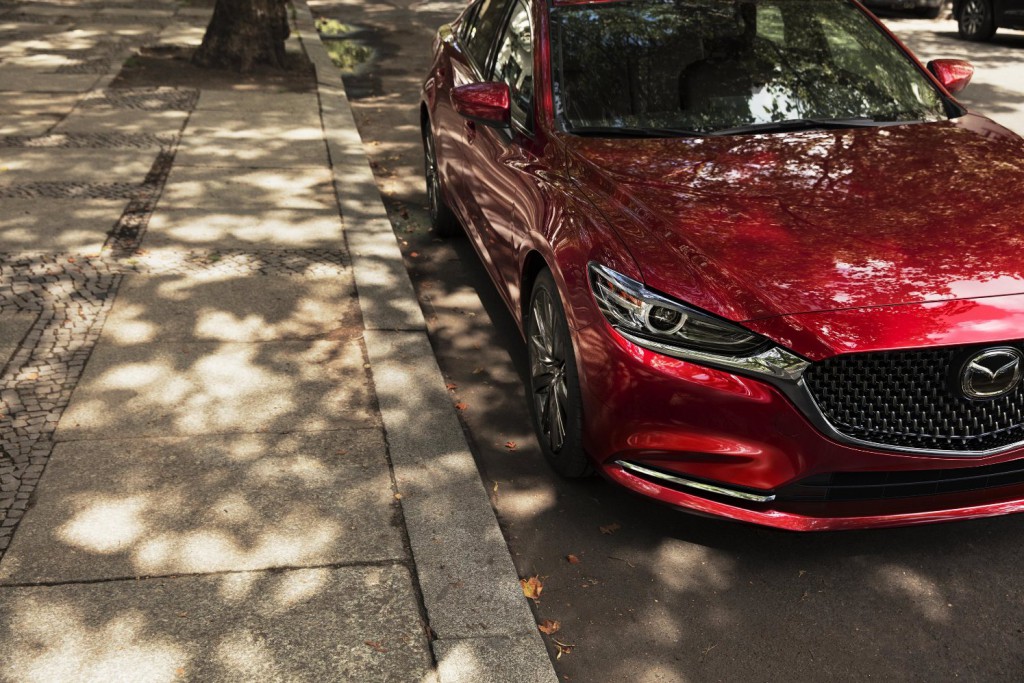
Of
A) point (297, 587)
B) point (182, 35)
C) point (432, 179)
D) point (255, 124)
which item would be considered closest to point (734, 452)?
point (297, 587)

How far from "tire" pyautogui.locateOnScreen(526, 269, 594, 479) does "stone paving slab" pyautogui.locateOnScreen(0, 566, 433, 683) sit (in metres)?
0.82

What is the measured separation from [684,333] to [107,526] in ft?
6.82

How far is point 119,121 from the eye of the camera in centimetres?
974

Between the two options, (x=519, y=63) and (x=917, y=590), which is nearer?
(x=917, y=590)

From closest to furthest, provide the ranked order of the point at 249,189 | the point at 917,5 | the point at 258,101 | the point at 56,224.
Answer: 1. the point at 56,224
2. the point at 249,189
3. the point at 258,101
4. the point at 917,5

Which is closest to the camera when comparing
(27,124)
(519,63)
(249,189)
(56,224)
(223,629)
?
(223,629)

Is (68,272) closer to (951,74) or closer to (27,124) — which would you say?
(27,124)

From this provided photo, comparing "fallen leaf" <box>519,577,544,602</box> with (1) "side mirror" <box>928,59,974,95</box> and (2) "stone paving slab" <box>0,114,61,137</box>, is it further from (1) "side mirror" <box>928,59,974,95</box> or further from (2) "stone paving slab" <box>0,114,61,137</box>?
(2) "stone paving slab" <box>0,114,61,137</box>

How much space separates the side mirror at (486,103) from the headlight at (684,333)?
57.2 inches

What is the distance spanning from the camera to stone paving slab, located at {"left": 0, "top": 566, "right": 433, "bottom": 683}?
3.23 metres

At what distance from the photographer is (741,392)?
343 cm

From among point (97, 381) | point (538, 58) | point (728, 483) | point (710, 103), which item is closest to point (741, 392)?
point (728, 483)

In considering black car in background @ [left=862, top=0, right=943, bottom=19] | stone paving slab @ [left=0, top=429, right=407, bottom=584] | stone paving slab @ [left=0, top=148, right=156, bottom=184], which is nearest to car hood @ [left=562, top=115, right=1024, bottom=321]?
stone paving slab @ [left=0, top=429, right=407, bottom=584]

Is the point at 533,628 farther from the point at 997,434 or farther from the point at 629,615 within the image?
the point at 997,434
